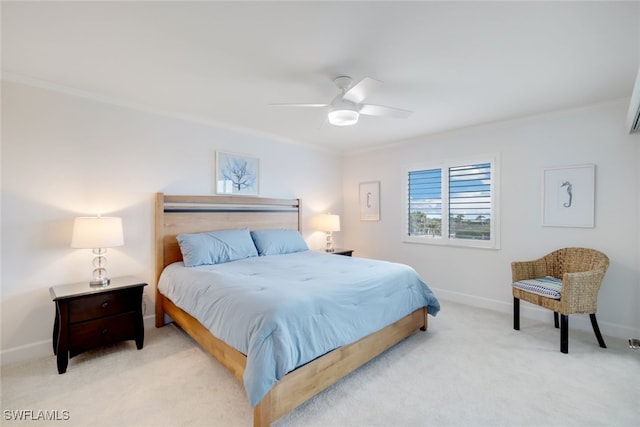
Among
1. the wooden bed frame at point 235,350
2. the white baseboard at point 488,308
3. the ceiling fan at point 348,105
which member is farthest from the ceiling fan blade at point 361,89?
the white baseboard at point 488,308

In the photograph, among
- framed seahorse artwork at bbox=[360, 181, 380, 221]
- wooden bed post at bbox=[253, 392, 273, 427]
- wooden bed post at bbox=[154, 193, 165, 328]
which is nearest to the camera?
wooden bed post at bbox=[253, 392, 273, 427]

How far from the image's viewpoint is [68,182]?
275cm

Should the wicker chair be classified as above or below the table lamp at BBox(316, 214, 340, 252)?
below

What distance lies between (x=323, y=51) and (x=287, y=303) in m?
1.76

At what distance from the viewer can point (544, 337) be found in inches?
115

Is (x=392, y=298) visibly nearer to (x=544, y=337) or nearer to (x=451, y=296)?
(x=544, y=337)

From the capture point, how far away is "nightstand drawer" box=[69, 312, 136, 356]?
7.82 feet

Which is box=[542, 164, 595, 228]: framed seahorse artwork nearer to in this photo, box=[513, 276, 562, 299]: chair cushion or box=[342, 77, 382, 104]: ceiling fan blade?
box=[513, 276, 562, 299]: chair cushion

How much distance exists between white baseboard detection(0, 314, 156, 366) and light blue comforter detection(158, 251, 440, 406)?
994 mm

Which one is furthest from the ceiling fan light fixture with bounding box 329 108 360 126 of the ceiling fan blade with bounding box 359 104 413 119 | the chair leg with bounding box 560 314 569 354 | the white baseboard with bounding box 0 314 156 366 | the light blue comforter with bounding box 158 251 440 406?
the white baseboard with bounding box 0 314 156 366

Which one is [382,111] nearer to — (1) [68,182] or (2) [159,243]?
(2) [159,243]

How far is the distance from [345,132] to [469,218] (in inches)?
82.8

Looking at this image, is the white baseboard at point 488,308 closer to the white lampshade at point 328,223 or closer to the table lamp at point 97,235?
the table lamp at point 97,235

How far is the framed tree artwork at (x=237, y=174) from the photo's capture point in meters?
3.81
